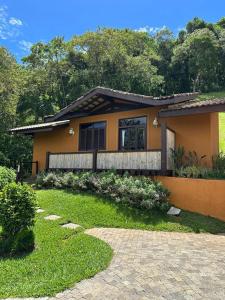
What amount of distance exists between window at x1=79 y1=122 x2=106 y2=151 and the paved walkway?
8.71m

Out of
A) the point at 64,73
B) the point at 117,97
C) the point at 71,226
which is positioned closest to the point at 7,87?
the point at 64,73

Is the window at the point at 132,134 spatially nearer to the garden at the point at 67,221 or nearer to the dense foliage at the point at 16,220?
the garden at the point at 67,221


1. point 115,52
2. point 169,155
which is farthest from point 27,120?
point 169,155

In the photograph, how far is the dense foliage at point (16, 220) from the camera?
23.8 feet

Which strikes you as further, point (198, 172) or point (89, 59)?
point (89, 59)

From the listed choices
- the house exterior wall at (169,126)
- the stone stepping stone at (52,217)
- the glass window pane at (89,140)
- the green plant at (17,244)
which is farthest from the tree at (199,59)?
the green plant at (17,244)

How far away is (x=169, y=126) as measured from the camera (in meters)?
14.6

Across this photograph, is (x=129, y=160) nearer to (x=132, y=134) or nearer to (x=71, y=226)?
(x=132, y=134)

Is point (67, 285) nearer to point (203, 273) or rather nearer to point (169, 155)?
point (203, 273)

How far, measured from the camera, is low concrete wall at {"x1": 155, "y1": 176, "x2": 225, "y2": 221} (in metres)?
11.0

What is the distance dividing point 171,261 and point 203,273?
825 mm

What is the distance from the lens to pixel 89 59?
107 ft

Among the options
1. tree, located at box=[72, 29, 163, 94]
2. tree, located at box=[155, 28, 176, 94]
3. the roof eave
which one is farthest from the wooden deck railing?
tree, located at box=[155, 28, 176, 94]

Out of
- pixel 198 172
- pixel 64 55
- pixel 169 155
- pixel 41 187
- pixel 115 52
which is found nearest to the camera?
pixel 198 172
